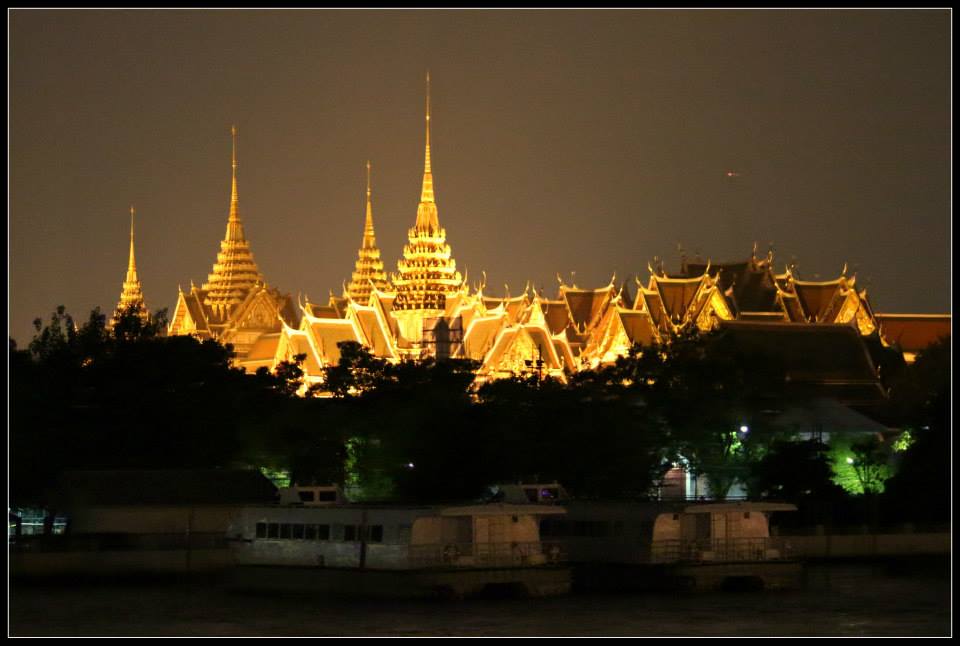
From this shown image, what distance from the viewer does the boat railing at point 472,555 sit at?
1484 inches

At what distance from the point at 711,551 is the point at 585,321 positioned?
53919 millimetres

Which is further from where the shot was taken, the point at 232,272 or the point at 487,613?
the point at 232,272

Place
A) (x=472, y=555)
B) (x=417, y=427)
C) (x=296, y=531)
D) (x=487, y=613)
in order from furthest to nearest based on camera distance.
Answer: (x=417, y=427) < (x=296, y=531) < (x=472, y=555) < (x=487, y=613)

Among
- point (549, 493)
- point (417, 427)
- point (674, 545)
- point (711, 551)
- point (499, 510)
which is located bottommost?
point (711, 551)

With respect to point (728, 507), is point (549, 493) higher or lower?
higher

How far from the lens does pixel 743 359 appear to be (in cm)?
5966

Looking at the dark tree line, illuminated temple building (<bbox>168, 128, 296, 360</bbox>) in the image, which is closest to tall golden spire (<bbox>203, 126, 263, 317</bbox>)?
illuminated temple building (<bbox>168, 128, 296, 360</bbox>)

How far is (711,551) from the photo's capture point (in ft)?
130

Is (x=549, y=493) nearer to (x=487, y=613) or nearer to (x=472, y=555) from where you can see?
(x=472, y=555)

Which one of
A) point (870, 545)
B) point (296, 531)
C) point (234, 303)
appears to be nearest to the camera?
point (296, 531)

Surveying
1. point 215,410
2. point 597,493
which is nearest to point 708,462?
point 597,493

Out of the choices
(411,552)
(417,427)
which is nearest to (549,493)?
(411,552)

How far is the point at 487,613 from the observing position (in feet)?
116

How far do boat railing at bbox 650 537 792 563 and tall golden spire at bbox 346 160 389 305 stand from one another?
7048 centimetres
